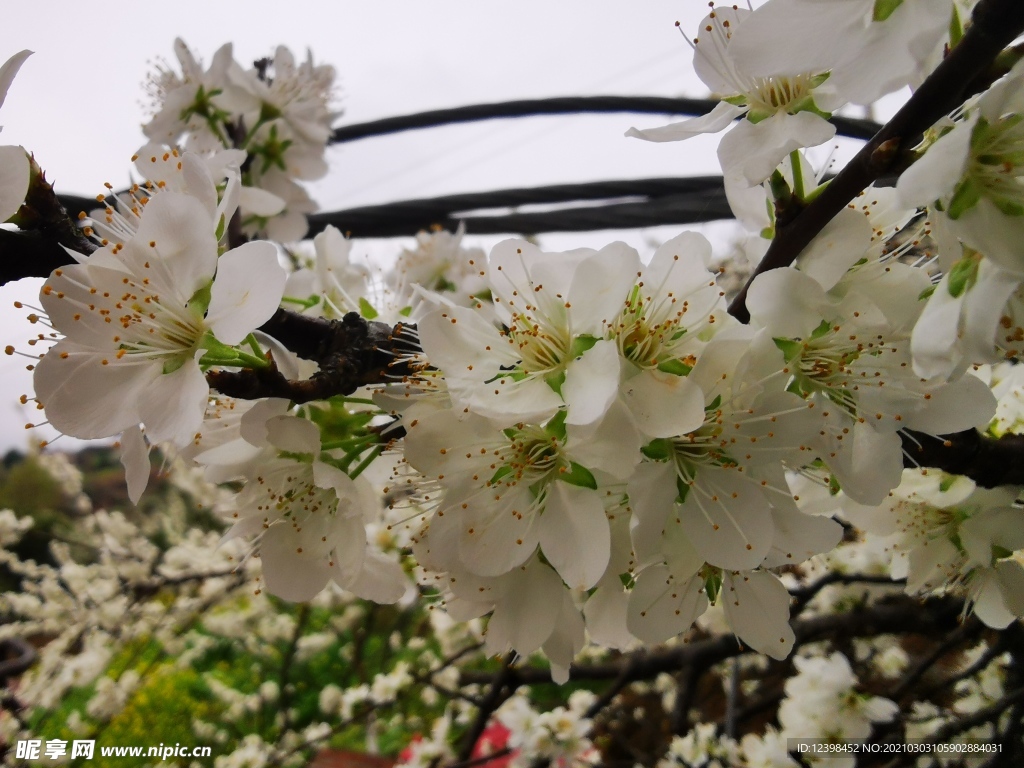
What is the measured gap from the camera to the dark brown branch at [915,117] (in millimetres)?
395

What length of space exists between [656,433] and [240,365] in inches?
13.2

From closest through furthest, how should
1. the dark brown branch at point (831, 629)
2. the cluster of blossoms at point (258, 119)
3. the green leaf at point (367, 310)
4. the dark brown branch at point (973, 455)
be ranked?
the dark brown branch at point (973, 455) < the green leaf at point (367, 310) < the cluster of blossoms at point (258, 119) < the dark brown branch at point (831, 629)

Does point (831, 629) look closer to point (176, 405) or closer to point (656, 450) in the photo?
point (656, 450)

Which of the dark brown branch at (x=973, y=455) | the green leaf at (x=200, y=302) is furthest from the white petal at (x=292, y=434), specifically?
the dark brown branch at (x=973, y=455)

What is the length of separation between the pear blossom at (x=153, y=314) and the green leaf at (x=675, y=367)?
300 millimetres

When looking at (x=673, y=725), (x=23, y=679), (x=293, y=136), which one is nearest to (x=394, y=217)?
(x=293, y=136)

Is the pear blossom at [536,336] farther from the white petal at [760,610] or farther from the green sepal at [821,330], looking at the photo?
the white petal at [760,610]

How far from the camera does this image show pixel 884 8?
44 centimetres

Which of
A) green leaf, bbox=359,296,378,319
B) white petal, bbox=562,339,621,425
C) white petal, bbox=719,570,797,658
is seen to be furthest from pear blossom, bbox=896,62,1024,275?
green leaf, bbox=359,296,378,319

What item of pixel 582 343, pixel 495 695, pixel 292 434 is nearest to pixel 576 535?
pixel 582 343

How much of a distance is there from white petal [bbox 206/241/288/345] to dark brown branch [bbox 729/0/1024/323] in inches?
16.1

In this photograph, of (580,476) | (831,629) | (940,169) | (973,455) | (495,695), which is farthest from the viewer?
(831,629)

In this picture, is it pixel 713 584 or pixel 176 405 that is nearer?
pixel 176 405

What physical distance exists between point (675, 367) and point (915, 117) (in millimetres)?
242
